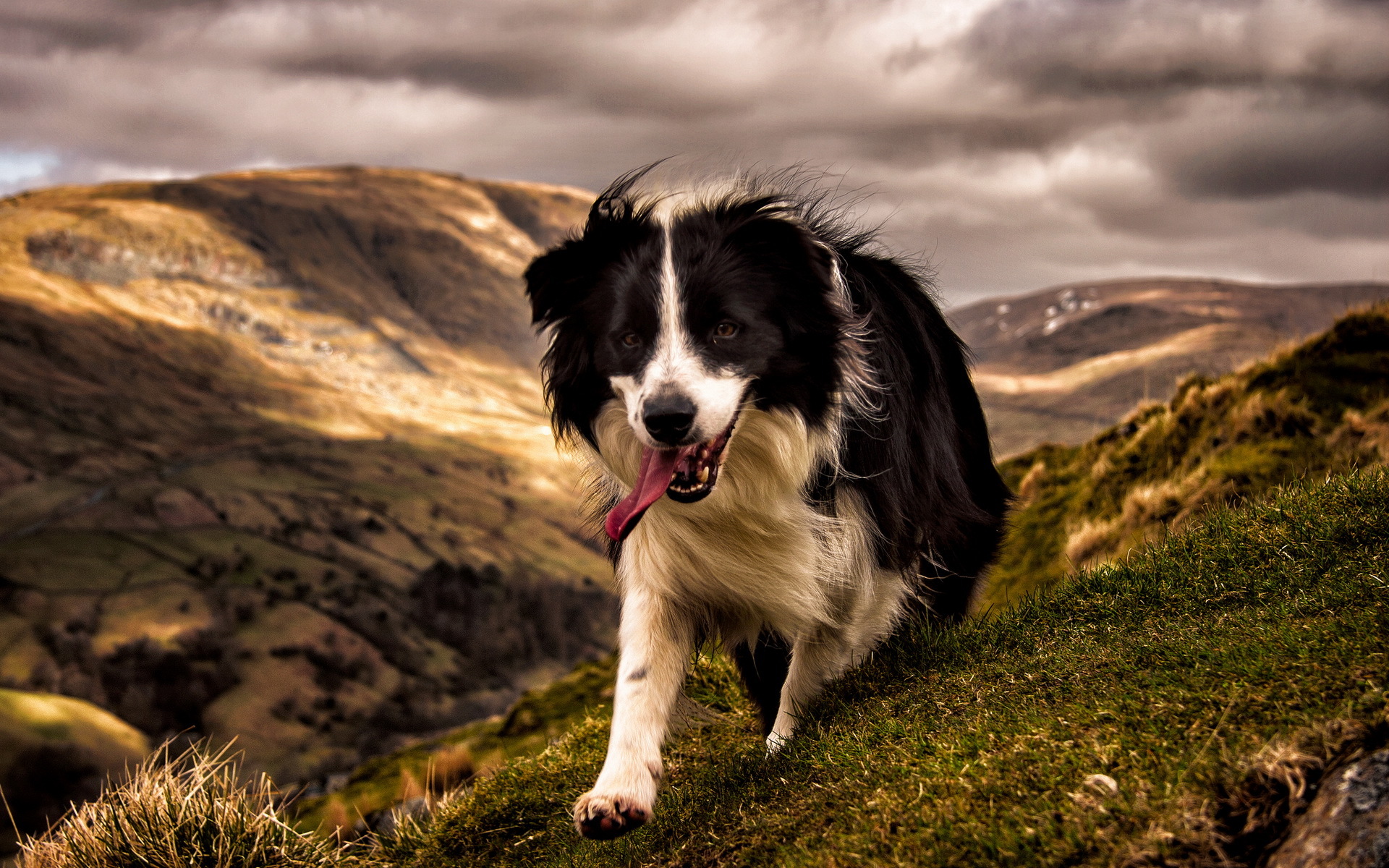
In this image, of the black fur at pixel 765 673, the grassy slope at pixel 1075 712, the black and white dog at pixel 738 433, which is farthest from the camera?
the black fur at pixel 765 673

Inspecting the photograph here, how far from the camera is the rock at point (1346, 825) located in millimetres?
2840

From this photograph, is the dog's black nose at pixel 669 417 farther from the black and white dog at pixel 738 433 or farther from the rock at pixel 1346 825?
the rock at pixel 1346 825

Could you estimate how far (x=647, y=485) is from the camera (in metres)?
5.02

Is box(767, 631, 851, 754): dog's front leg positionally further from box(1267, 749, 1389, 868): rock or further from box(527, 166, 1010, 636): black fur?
box(1267, 749, 1389, 868): rock

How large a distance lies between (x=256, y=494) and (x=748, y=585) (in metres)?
196

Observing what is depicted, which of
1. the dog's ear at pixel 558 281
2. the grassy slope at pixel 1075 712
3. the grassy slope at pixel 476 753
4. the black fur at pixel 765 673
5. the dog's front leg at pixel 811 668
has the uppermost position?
the dog's ear at pixel 558 281

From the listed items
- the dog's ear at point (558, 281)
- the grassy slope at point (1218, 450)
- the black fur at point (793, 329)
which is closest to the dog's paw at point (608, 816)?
the black fur at point (793, 329)

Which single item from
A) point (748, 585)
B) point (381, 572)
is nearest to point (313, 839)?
point (748, 585)

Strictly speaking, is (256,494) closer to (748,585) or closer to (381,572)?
(381,572)

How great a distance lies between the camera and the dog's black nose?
15.3 ft

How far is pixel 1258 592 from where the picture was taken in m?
5.12

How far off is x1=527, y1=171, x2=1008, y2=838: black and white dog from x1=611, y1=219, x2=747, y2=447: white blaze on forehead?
0.01 meters

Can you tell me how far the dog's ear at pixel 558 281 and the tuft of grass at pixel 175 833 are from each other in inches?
163

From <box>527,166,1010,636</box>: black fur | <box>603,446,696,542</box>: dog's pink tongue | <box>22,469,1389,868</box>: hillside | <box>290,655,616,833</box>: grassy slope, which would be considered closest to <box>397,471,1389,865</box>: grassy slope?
<box>22,469,1389,868</box>: hillside
